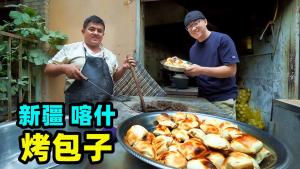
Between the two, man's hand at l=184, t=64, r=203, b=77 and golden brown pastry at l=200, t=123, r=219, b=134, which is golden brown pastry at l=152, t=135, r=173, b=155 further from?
man's hand at l=184, t=64, r=203, b=77

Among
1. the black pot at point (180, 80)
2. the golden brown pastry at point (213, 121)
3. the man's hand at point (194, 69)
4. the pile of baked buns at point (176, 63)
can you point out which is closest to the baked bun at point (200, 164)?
the golden brown pastry at point (213, 121)


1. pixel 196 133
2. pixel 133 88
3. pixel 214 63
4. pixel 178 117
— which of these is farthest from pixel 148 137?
pixel 133 88

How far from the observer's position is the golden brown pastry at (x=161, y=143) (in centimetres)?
110

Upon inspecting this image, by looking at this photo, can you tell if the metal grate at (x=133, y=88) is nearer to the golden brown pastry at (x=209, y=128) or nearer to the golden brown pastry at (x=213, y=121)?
the golden brown pastry at (x=213, y=121)

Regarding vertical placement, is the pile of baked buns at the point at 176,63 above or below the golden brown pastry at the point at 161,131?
above

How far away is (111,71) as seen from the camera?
313 centimetres

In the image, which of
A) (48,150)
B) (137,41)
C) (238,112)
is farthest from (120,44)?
(48,150)

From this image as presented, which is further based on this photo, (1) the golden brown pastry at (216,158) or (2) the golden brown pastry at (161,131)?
(2) the golden brown pastry at (161,131)

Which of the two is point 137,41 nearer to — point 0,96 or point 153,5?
point 153,5

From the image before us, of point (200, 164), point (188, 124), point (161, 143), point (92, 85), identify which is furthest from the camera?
point (92, 85)

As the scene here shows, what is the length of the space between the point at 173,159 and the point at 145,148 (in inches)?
6.0

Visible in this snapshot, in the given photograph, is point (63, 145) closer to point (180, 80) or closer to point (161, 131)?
point (161, 131)

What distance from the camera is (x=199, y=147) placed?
3.44 ft

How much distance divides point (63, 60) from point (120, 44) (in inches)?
69.7
